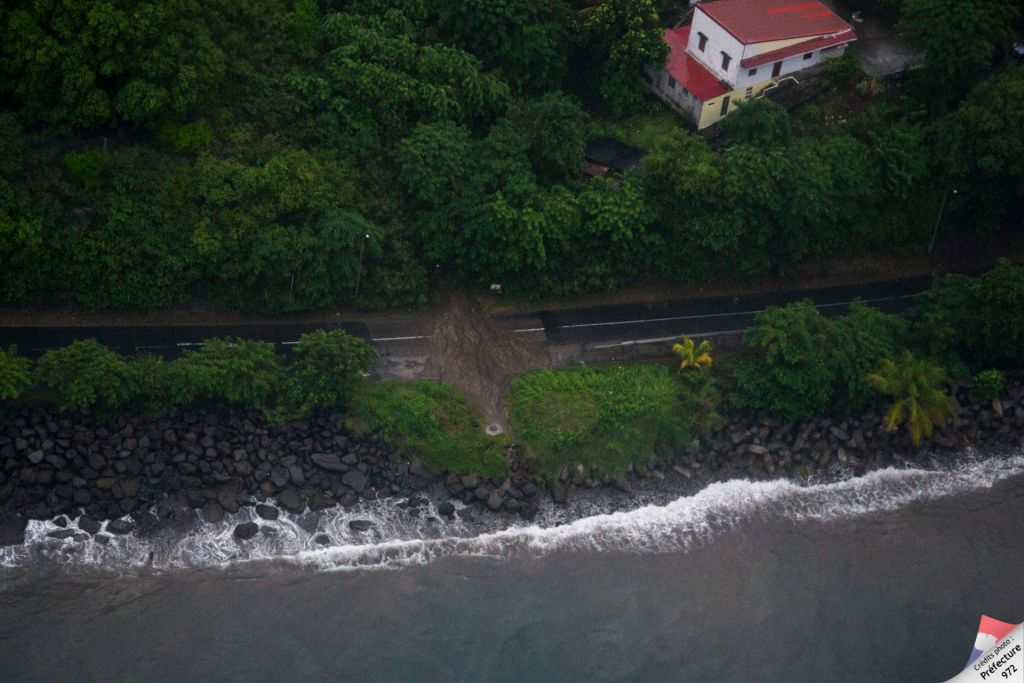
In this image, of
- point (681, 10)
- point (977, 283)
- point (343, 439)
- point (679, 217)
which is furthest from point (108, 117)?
point (977, 283)

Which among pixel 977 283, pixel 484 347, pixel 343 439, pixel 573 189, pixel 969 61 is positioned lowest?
pixel 343 439

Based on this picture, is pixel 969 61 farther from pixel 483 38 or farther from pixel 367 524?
pixel 367 524

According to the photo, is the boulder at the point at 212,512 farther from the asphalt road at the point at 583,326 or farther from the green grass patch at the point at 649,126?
the green grass patch at the point at 649,126

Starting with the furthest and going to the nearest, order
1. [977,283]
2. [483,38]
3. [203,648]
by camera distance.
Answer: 1. [483,38]
2. [977,283]
3. [203,648]

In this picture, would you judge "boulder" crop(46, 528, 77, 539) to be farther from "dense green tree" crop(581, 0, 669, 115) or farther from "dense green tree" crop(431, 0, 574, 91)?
"dense green tree" crop(581, 0, 669, 115)

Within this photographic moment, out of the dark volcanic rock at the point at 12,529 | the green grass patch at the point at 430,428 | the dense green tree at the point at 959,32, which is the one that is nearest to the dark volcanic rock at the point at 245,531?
the green grass patch at the point at 430,428

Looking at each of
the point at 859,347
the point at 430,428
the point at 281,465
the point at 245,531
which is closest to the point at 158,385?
the point at 281,465

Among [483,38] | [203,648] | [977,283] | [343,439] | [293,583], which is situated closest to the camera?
[203,648]

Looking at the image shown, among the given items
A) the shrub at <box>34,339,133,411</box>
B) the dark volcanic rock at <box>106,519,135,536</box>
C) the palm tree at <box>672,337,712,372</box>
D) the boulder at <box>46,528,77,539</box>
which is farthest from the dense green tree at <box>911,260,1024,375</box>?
the boulder at <box>46,528,77,539</box>
